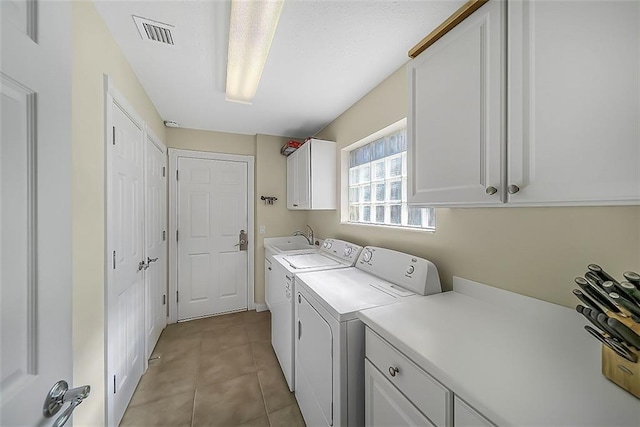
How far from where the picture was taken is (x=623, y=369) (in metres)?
0.62

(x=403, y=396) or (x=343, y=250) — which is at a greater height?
(x=343, y=250)

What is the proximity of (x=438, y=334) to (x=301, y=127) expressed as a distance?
2684 mm

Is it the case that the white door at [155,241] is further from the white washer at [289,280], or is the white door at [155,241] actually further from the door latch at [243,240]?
the white washer at [289,280]

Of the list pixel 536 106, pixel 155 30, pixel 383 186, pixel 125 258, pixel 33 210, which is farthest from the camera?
pixel 383 186

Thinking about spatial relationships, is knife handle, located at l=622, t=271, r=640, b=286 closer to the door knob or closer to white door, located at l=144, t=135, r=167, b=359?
the door knob

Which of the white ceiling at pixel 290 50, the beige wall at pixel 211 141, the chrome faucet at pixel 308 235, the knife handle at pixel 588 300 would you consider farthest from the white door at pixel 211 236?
the knife handle at pixel 588 300

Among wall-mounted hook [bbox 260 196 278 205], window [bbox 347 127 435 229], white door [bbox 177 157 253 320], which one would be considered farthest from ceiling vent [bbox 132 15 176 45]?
wall-mounted hook [bbox 260 196 278 205]

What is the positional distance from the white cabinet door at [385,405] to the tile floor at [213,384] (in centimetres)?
83

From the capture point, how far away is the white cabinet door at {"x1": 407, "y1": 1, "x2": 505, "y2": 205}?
871mm

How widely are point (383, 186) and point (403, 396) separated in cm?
154

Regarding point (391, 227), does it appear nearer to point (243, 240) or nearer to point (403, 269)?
point (403, 269)

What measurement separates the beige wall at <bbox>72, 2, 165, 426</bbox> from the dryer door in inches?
42.8

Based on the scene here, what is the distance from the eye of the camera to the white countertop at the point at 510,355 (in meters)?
0.57

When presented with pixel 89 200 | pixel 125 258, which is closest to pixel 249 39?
pixel 89 200
